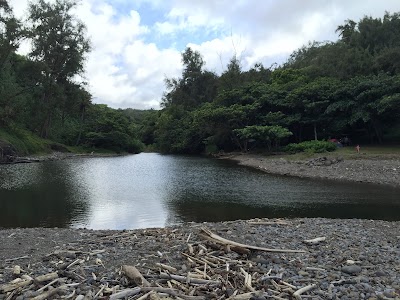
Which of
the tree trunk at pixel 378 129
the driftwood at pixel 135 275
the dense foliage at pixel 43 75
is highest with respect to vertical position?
the dense foliage at pixel 43 75

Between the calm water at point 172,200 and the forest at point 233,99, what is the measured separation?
1859 centimetres

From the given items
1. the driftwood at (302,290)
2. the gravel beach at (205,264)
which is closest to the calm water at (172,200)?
the gravel beach at (205,264)

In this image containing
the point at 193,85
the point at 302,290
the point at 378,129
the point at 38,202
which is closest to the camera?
the point at 302,290

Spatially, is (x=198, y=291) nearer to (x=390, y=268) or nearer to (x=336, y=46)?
(x=390, y=268)

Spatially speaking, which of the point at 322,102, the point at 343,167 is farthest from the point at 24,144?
the point at 343,167

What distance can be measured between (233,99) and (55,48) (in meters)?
29.8

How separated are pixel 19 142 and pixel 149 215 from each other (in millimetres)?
40141

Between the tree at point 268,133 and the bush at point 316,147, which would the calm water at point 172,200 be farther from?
the tree at point 268,133

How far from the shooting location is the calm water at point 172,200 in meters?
17.4

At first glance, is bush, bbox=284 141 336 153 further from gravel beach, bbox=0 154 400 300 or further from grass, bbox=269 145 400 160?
gravel beach, bbox=0 154 400 300

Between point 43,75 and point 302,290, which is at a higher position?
point 43,75

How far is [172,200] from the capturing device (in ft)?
71.9

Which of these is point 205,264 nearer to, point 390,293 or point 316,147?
point 390,293

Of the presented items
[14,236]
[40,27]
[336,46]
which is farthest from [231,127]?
[14,236]
